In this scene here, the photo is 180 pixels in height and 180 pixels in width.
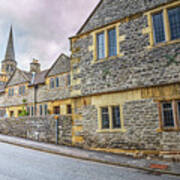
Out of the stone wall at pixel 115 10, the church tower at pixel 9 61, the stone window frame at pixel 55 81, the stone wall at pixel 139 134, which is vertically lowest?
the stone wall at pixel 139 134

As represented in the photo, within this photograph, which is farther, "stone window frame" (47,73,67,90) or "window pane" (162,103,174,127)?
"stone window frame" (47,73,67,90)

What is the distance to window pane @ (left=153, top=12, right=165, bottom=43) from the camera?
8625 millimetres

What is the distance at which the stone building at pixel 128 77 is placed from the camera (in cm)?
801

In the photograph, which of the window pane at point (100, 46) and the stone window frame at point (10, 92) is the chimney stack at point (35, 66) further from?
the window pane at point (100, 46)

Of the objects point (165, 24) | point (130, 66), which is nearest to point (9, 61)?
point (130, 66)

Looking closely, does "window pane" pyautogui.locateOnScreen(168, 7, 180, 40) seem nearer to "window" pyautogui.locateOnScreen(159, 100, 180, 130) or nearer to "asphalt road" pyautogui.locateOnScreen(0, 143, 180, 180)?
"window" pyautogui.locateOnScreen(159, 100, 180, 130)

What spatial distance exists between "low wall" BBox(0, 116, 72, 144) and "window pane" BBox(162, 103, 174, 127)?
5520 millimetres

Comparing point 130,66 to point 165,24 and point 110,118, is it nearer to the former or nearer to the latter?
point 165,24

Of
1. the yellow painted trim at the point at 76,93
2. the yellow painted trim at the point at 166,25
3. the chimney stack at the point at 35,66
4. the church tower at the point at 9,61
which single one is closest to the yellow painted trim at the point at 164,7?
the yellow painted trim at the point at 166,25

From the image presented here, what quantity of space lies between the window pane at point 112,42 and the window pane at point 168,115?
3891 millimetres

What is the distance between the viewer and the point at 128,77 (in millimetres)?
9031

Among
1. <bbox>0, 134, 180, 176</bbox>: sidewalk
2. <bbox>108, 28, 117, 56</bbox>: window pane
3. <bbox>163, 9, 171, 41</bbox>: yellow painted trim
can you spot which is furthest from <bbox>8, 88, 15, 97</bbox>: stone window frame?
<bbox>163, 9, 171, 41</bbox>: yellow painted trim

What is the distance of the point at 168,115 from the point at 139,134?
158cm

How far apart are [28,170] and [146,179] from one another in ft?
13.3
